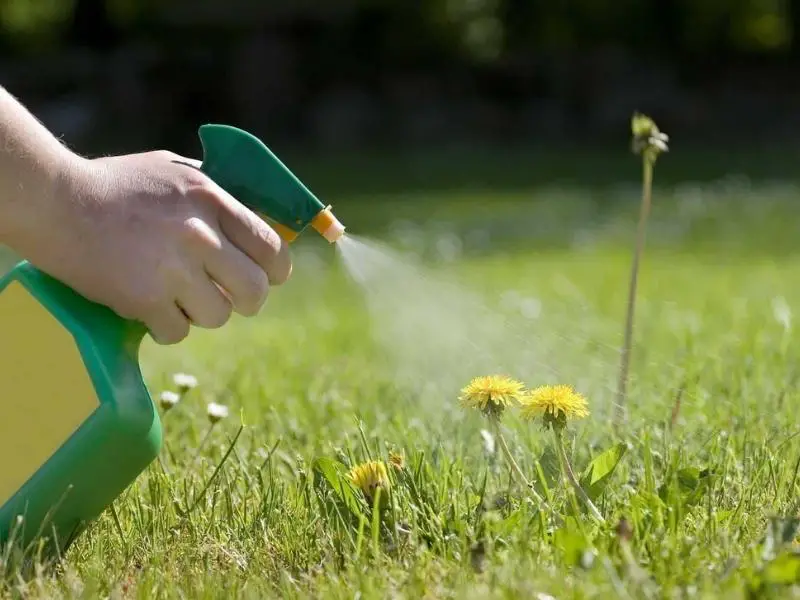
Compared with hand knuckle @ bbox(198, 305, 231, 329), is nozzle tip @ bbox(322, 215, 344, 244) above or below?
above

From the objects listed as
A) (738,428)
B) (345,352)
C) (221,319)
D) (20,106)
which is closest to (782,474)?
(738,428)

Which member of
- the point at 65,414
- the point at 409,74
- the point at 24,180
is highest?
the point at 409,74

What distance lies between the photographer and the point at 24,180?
1.41 meters

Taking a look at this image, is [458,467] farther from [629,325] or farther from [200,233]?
[200,233]

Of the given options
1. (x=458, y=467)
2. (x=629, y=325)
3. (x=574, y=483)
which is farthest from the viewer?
(x=629, y=325)

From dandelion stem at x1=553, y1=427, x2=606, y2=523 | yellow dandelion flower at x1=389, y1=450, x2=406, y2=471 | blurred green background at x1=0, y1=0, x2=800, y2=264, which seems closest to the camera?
dandelion stem at x1=553, y1=427, x2=606, y2=523

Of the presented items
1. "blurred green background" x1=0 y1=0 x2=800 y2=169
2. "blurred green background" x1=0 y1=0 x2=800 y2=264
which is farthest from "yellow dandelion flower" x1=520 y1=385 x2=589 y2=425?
"blurred green background" x1=0 y1=0 x2=800 y2=169

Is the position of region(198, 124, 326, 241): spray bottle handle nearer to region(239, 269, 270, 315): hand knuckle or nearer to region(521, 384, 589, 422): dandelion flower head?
region(239, 269, 270, 315): hand knuckle

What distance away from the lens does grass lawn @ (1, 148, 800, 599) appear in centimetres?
123

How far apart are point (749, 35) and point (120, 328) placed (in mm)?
13515

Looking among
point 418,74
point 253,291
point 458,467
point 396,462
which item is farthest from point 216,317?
point 418,74

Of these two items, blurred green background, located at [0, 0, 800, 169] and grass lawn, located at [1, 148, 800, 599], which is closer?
grass lawn, located at [1, 148, 800, 599]

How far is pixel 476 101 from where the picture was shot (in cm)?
1398

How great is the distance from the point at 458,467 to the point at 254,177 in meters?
0.46
